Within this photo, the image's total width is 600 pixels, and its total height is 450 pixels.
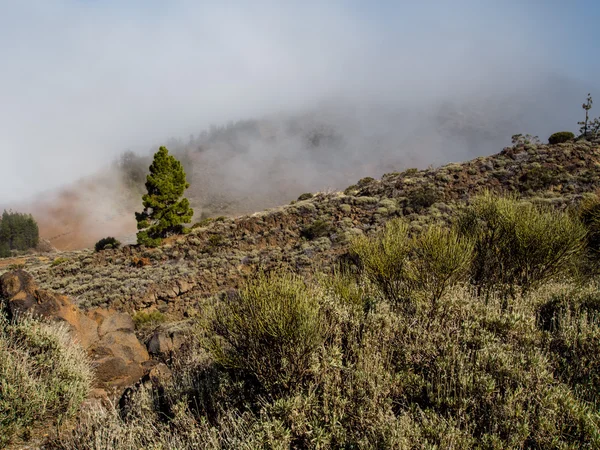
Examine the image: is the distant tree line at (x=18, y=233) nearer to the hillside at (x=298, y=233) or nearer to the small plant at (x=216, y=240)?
the hillside at (x=298, y=233)

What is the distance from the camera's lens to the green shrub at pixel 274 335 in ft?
13.4

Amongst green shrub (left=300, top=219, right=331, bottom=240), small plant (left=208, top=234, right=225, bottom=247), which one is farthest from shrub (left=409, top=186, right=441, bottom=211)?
small plant (left=208, top=234, right=225, bottom=247)

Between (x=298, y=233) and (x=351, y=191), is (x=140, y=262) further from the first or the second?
(x=351, y=191)

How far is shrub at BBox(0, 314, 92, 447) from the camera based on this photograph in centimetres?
423

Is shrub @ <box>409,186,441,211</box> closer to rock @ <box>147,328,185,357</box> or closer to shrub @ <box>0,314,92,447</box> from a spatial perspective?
rock @ <box>147,328,185,357</box>

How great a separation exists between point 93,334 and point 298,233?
42.8ft

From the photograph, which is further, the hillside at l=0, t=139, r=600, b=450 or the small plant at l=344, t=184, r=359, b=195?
the small plant at l=344, t=184, r=359, b=195

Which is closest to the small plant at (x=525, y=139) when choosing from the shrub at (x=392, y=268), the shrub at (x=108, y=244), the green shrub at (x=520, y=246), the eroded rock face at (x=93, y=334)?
the green shrub at (x=520, y=246)

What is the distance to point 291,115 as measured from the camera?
13100 centimetres

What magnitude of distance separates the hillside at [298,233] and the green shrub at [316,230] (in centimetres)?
6

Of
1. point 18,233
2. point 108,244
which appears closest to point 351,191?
point 108,244

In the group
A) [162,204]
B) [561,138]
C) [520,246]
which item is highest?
[561,138]

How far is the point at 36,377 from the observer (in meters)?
4.92

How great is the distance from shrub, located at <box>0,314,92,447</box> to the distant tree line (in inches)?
2486
